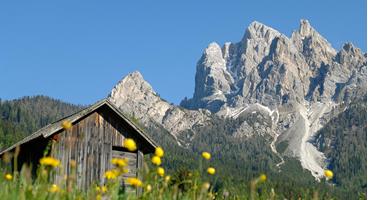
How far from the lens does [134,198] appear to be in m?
3.92

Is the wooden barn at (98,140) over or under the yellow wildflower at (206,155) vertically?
over

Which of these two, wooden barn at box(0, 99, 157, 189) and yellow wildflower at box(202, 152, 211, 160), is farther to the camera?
wooden barn at box(0, 99, 157, 189)

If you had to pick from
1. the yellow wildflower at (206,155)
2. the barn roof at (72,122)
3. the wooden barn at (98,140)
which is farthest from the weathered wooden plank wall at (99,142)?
the yellow wildflower at (206,155)

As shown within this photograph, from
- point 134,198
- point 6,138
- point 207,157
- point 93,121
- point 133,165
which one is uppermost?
point 6,138

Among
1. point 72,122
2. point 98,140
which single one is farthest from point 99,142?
point 72,122

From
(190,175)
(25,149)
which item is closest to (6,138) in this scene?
(25,149)

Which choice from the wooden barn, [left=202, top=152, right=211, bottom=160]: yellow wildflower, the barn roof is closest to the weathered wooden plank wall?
the wooden barn

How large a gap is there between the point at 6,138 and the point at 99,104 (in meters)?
142

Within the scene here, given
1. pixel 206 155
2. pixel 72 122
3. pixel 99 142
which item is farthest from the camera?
pixel 99 142

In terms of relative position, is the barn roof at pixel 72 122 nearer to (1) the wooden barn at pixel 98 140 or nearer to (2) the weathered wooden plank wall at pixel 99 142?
(1) the wooden barn at pixel 98 140

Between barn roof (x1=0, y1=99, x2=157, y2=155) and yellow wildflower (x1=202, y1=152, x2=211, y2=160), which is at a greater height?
barn roof (x1=0, y1=99, x2=157, y2=155)

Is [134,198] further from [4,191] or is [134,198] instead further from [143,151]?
[143,151]

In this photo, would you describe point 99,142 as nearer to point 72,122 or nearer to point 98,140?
point 98,140

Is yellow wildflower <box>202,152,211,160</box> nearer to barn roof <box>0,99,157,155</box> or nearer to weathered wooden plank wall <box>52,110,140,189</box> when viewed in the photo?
barn roof <box>0,99,157,155</box>
